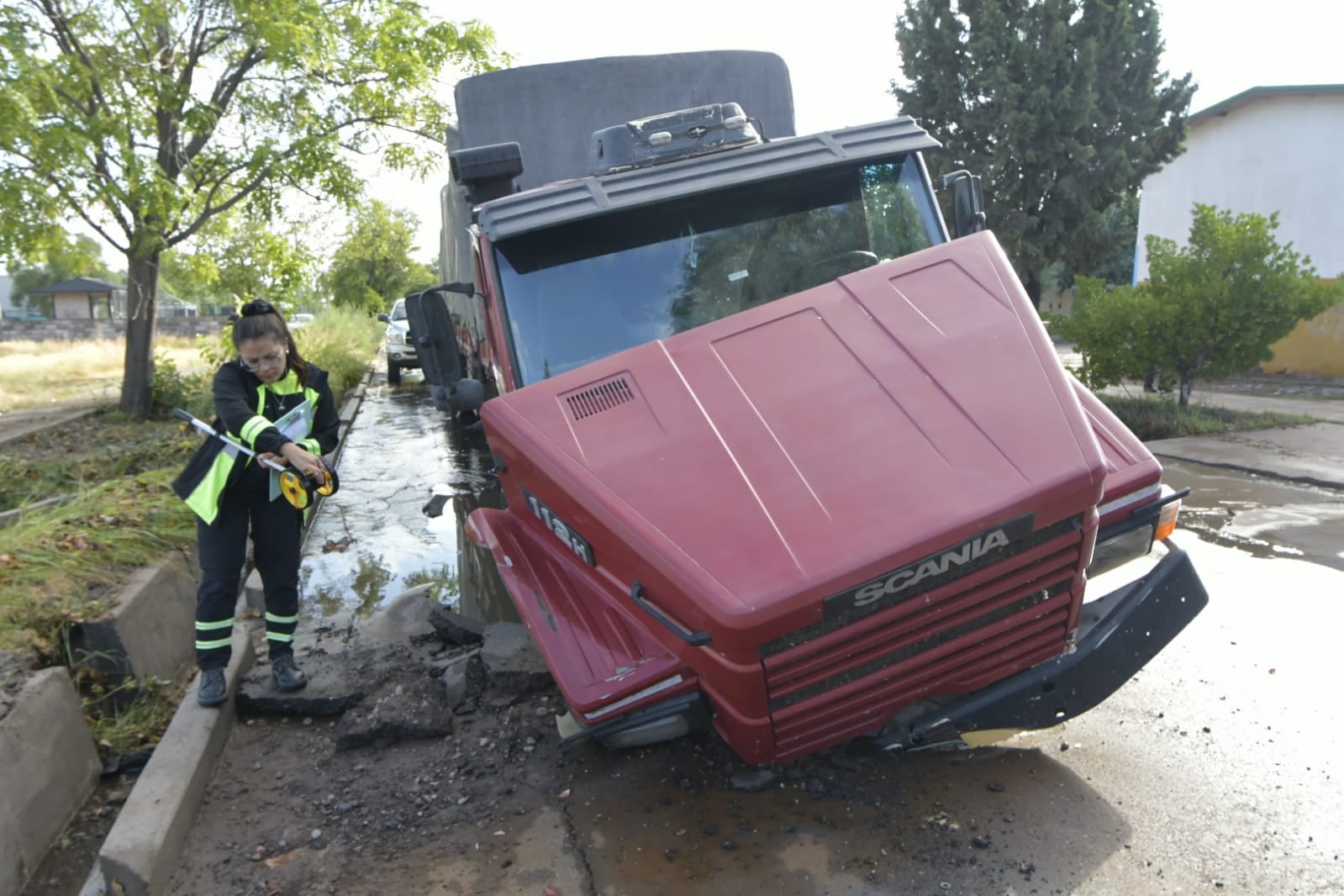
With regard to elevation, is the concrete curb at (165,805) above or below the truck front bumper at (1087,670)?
below

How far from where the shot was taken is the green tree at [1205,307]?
34.1 ft

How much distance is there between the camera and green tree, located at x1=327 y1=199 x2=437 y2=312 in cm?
3706

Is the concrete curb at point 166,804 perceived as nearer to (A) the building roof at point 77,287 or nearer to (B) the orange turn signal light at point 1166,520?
(B) the orange turn signal light at point 1166,520

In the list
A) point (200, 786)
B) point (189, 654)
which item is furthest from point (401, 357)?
point (200, 786)

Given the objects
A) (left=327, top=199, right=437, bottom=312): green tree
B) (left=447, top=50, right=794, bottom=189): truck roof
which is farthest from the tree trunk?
(left=327, top=199, right=437, bottom=312): green tree

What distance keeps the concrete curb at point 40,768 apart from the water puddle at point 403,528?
6.93 ft

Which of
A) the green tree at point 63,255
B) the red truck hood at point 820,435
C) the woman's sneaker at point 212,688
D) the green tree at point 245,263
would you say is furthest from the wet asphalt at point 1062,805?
the green tree at point 245,263

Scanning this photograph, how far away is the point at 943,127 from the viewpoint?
30766mm

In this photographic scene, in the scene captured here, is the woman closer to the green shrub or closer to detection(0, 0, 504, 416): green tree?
detection(0, 0, 504, 416): green tree

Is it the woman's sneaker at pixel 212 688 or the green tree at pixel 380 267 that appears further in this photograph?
the green tree at pixel 380 267

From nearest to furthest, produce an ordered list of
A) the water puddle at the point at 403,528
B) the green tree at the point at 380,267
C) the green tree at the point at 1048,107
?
the water puddle at the point at 403,528
the green tree at the point at 1048,107
the green tree at the point at 380,267

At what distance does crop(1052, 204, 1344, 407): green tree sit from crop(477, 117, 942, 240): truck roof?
7460mm

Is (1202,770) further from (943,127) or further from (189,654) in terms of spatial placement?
(943,127)

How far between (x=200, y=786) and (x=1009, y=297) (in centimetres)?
351
